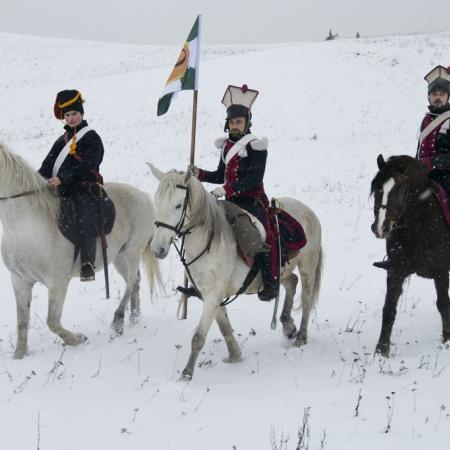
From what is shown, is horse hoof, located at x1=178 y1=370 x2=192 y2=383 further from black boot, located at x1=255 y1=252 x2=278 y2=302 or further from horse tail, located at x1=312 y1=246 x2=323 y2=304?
horse tail, located at x1=312 y1=246 x2=323 y2=304

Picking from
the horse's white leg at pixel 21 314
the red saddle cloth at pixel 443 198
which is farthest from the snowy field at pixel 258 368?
the red saddle cloth at pixel 443 198

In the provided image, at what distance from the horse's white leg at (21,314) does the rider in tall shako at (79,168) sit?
2.25 feet

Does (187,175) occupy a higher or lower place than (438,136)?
lower

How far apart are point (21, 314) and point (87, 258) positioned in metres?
1.01

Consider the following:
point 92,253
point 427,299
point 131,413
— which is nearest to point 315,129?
point 427,299

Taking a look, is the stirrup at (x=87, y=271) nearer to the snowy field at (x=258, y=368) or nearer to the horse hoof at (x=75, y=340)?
the horse hoof at (x=75, y=340)

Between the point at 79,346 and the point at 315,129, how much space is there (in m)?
21.1

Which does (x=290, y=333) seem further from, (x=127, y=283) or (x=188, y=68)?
(x=188, y=68)

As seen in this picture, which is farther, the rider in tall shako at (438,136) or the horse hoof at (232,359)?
the horse hoof at (232,359)

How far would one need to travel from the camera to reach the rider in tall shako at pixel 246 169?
602cm

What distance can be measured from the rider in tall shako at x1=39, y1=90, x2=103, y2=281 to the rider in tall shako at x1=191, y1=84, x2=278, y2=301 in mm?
1464

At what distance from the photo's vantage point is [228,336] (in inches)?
250

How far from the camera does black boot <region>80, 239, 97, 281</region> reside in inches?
257

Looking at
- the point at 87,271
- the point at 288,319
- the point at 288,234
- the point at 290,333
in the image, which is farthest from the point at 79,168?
Answer: the point at 290,333
